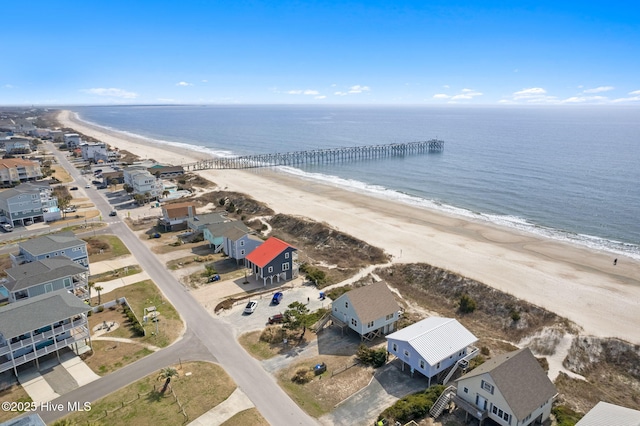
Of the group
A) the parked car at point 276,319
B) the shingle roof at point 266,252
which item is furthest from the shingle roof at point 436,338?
the shingle roof at point 266,252

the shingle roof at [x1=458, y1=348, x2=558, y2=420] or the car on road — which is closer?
the shingle roof at [x1=458, y1=348, x2=558, y2=420]

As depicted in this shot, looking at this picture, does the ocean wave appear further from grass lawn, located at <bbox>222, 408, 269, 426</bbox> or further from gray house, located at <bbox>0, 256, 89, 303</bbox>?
gray house, located at <bbox>0, 256, 89, 303</bbox>

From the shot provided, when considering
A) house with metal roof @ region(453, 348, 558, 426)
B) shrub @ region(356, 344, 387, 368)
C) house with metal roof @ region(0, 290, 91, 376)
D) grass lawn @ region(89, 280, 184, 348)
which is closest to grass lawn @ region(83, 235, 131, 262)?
grass lawn @ region(89, 280, 184, 348)

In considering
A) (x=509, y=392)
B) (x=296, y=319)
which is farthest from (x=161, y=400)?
(x=509, y=392)

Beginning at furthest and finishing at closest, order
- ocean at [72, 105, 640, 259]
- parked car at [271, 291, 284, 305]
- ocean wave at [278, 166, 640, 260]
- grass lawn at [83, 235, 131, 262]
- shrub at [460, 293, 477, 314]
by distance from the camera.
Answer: ocean at [72, 105, 640, 259] → ocean wave at [278, 166, 640, 260] → grass lawn at [83, 235, 131, 262] → shrub at [460, 293, 477, 314] → parked car at [271, 291, 284, 305]

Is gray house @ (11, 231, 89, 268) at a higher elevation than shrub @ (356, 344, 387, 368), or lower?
higher

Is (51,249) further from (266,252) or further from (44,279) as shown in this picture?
(266,252)
